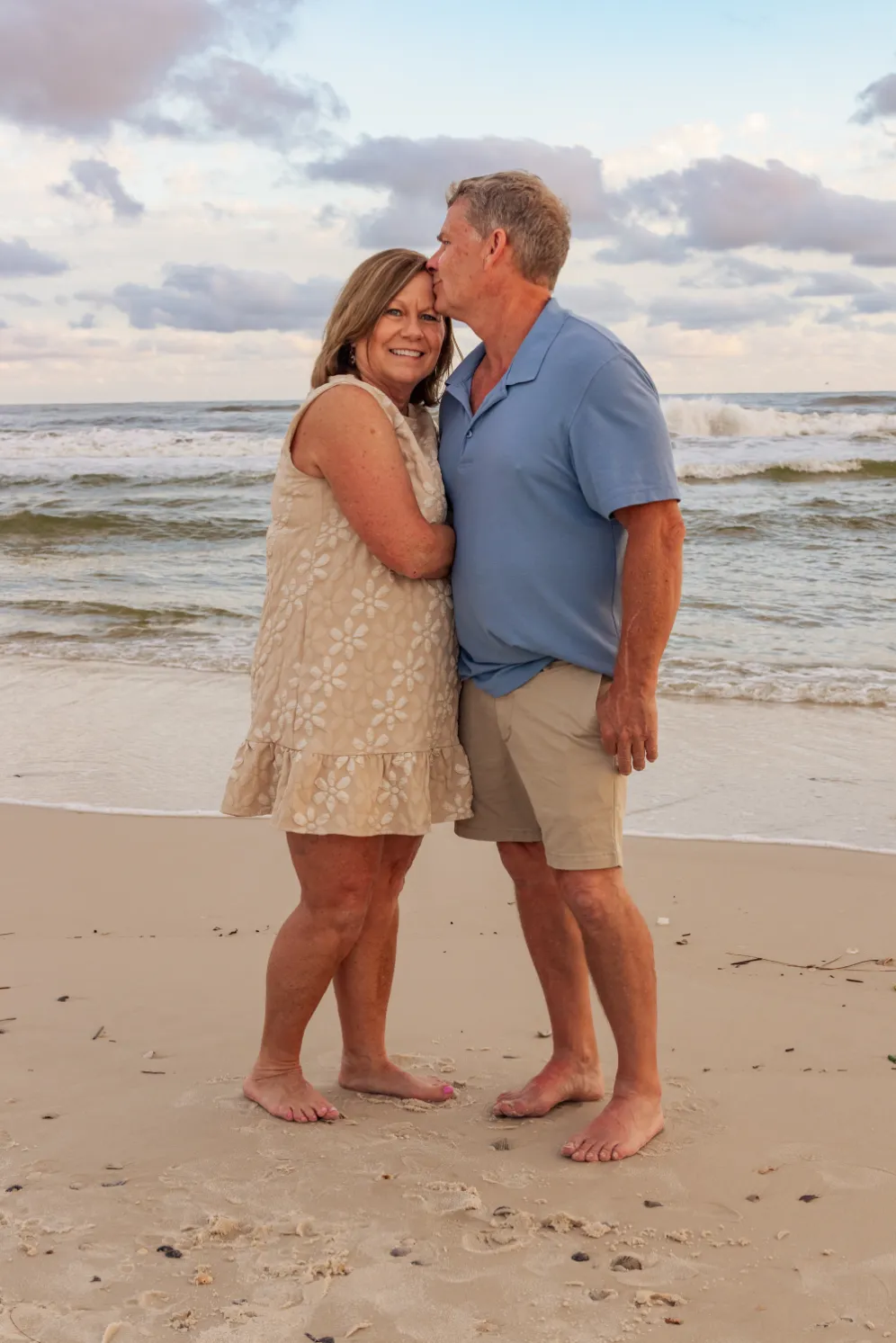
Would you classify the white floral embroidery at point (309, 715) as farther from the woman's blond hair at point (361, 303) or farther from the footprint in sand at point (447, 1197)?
the footprint in sand at point (447, 1197)

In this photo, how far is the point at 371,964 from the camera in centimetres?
316

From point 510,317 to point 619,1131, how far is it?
1.78 meters

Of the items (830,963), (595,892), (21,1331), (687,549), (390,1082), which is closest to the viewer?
(21,1331)

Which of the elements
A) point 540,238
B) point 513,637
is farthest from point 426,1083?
point 540,238

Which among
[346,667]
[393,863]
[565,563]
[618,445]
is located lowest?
[393,863]

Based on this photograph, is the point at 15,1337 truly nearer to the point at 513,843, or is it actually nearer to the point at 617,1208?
the point at 617,1208

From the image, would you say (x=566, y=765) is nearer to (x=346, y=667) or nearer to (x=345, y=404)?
(x=346, y=667)

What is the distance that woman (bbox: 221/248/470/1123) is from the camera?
2.79 m

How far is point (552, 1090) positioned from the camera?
121 inches

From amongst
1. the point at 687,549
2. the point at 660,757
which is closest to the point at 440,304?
the point at 660,757

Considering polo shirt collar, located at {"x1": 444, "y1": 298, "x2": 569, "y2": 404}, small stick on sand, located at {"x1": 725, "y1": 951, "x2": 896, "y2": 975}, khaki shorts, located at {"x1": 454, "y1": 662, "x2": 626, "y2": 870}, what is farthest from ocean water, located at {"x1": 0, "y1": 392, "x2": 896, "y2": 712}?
polo shirt collar, located at {"x1": 444, "y1": 298, "x2": 569, "y2": 404}

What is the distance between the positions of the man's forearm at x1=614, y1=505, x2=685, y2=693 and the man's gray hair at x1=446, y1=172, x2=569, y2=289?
642 millimetres

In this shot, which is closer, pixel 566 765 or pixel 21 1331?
pixel 21 1331

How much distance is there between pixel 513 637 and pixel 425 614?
219 millimetres
